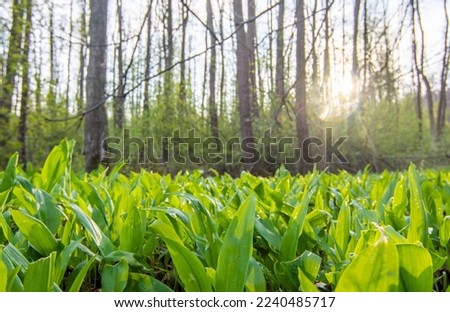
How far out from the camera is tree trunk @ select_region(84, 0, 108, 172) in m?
4.31

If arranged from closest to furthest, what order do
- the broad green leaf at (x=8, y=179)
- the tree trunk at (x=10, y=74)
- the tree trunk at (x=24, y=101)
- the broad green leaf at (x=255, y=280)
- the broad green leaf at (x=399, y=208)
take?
the broad green leaf at (x=255, y=280) < the broad green leaf at (x=399, y=208) < the broad green leaf at (x=8, y=179) < the tree trunk at (x=10, y=74) < the tree trunk at (x=24, y=101)

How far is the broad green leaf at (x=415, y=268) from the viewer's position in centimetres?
35

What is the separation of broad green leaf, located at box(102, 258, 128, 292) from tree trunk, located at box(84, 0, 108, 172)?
407 cm

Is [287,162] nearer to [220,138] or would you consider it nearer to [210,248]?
[220,138]

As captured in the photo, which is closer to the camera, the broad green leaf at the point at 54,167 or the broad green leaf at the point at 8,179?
the broad green leaf at the point at 8,179

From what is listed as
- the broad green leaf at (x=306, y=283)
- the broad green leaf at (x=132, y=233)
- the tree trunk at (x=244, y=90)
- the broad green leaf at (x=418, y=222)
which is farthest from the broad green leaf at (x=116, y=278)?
the tree trunk at (x=244, y=90)


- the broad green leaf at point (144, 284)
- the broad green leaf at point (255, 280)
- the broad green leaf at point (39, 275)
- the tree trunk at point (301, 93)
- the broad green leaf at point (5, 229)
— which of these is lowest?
the broad green leaf at point (144, 284)

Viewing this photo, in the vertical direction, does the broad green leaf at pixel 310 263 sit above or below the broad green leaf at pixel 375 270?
below

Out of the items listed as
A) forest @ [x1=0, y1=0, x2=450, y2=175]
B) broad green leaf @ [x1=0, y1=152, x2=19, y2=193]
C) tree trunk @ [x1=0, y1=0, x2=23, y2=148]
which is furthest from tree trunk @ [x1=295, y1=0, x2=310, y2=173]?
tree trunk @ [x1=0, y1=0, x2=23, y2=148]

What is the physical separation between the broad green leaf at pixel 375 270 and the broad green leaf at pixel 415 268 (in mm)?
34

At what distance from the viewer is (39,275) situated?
0.40m

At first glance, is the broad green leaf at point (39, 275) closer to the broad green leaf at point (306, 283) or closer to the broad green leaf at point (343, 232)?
the broad green leaf at point (306, 283)

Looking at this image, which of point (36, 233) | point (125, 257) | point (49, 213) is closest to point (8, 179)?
point (49, 213)

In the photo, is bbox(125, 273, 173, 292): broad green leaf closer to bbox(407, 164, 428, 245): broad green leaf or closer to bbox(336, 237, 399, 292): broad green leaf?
bbox(336, 237, 399, 292): broad green leaf
